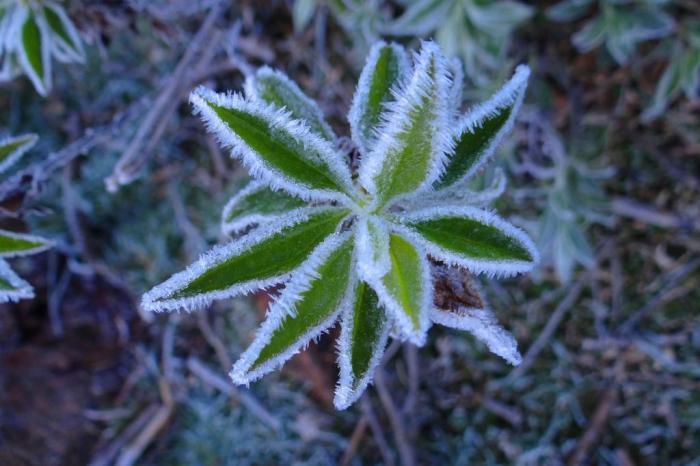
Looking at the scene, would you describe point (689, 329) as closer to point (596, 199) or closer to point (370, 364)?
point (596, 199)

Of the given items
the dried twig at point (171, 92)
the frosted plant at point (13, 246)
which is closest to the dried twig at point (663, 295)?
the dried twig at point (171, 92)

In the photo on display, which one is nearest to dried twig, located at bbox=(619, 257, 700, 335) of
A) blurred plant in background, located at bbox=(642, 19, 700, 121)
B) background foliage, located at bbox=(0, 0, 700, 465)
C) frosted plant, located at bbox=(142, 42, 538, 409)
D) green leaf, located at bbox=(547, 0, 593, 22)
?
background foliage, located at bbox=(0, 0, 700, 465)

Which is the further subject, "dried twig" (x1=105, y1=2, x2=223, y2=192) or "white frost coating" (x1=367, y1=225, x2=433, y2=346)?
"dried twig" (x1=105, y1=2, x2=223, y2=192)

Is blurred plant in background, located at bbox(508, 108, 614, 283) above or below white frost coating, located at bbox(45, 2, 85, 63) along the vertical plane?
above

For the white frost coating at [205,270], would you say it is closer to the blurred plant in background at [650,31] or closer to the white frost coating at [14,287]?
the white frost coating at [14,287]

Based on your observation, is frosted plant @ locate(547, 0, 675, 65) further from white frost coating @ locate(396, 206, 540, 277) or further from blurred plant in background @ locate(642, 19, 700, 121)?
white frost coating @ locate(396, 206, 540, 277)
